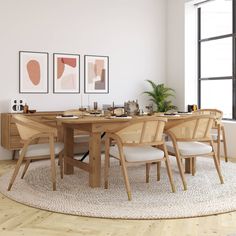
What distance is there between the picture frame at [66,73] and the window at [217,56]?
2.63 m

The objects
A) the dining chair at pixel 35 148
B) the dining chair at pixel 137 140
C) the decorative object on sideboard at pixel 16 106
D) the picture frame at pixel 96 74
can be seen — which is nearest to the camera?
the dining chair at pixel 137 140

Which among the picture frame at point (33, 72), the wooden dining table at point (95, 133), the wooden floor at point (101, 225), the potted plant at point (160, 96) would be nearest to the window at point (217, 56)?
the potted plant at point (160, 96)

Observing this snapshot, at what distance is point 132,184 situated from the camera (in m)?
4.33

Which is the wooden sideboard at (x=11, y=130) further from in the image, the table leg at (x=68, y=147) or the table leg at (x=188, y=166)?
the table leg at (x=188, y=166)

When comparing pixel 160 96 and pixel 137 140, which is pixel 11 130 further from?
pixel 160 96

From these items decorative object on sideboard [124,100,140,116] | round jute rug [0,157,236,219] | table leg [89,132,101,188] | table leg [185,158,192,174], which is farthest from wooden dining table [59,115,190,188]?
table leg [185,158,192,174]

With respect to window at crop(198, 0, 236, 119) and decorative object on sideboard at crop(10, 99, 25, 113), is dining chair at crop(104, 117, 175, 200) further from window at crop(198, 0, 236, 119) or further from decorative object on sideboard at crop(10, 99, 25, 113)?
window at crop(198, 0, 236, 119)

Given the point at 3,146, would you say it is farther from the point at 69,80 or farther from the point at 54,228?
the point at 54,228

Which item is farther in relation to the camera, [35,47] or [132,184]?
[35,47]

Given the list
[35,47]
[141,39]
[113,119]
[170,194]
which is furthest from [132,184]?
[141,39]

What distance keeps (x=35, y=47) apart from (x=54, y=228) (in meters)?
4.22

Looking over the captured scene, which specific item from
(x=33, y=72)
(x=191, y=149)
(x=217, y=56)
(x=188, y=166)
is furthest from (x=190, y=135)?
(x=217, y=56)

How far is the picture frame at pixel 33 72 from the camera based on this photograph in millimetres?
6320

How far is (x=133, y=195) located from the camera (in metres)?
3.83
